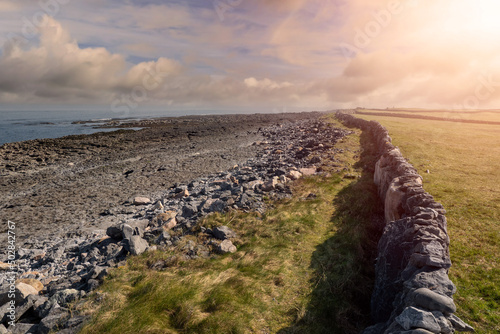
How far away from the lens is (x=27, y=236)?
13.0 m

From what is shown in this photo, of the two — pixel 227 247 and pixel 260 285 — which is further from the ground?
pixel 227 247

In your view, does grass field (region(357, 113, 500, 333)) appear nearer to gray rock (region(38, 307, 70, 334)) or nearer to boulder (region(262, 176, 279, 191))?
A: boulder (region(262, 176, 279, 191))

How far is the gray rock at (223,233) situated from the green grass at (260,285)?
1.52 feet

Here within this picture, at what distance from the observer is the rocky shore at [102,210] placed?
757 cm

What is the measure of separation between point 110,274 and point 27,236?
904 centimetres

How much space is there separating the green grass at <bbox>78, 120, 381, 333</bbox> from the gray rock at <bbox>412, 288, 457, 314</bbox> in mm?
2083

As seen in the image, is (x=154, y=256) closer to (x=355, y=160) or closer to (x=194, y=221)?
(x=194, y=221)

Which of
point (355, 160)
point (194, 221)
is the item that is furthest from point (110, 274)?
point (355, 160)

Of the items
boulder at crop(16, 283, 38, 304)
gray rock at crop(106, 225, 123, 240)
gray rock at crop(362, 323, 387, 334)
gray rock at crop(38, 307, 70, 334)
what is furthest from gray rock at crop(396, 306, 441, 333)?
gray rock at crop(106, 225, 123, 240)

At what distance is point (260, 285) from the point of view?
7297 mm

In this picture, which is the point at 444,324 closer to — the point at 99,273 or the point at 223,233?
the point at 223,233

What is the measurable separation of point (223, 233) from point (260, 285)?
320cm

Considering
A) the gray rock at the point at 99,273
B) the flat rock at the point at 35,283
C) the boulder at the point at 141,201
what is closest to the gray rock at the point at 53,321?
the gray rock at the point at 99,273

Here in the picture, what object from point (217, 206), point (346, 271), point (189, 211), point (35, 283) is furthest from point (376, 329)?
point (35, 283)
